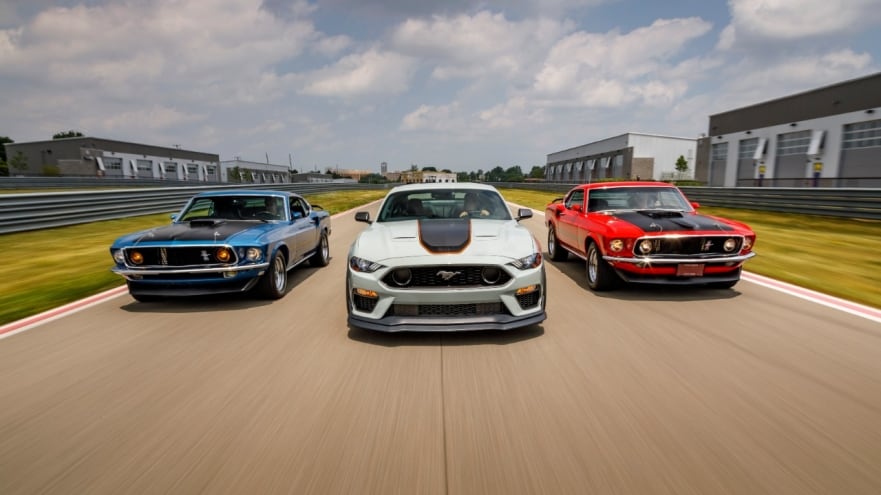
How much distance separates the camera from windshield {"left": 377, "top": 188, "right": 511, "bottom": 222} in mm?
5657

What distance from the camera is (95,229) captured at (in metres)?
13.3

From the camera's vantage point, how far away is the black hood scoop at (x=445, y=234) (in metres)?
4.30

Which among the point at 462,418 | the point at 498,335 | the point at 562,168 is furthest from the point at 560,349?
the point at 562,168

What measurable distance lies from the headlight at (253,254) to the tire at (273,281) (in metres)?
0.22

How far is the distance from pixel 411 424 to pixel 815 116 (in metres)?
48.5

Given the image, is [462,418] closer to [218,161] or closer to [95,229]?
[95,229]

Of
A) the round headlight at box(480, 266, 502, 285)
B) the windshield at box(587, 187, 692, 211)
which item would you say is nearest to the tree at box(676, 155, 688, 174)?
the windshield at box(587, 187, 692, 211)

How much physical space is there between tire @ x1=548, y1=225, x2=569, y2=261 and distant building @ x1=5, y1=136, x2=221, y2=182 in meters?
74.2

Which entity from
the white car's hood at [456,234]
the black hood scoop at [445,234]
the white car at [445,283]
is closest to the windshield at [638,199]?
the white car's hood at [456,234]

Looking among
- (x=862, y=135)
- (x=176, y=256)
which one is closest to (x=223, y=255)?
(x=176, y=256)

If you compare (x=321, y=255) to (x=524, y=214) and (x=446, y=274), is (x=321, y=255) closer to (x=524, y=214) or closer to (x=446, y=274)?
(x=524, y=214)

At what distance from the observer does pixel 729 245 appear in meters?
5.66

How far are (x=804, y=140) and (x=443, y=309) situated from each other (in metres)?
47.9

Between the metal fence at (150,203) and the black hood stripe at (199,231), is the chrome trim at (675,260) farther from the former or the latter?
the metal fence at (150,203)
